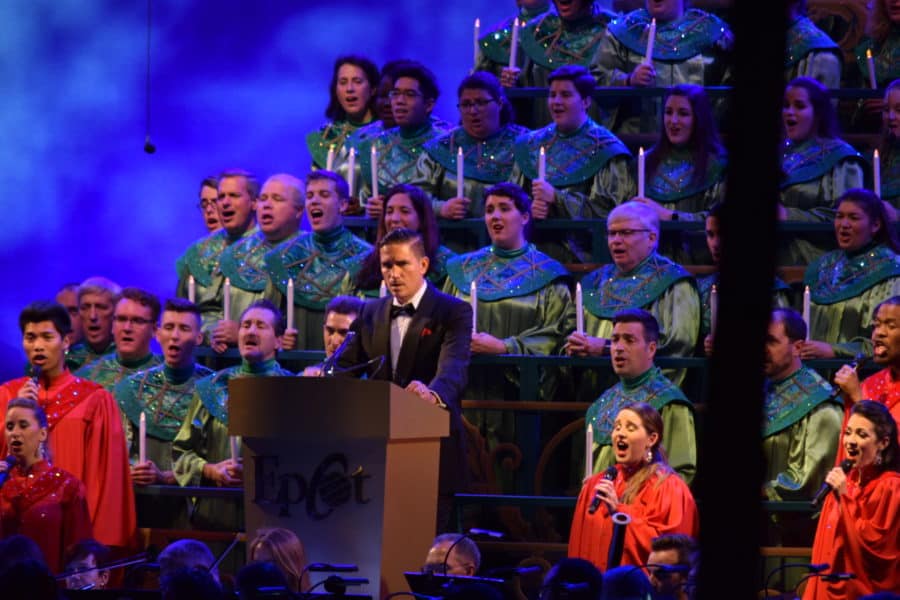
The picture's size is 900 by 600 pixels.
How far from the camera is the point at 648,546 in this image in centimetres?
495

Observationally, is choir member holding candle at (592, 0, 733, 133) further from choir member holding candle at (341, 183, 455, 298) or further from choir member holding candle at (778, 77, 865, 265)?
choir member holding candle at (341, 183, 455, 298)

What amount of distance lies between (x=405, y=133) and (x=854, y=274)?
8.77ft

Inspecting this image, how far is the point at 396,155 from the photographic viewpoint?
26.5 feet

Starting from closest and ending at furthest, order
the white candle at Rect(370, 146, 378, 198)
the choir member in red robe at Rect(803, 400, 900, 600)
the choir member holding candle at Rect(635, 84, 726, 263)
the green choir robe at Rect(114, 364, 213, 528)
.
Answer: the choir member in red robe at Rect(803, 400, 900, 600) < the green choir robe at Rect(114, 364, 213, 528) < the choir member holding candle at Rect(635, 84, 726, 263) < the white candle at Rect(370, 146, 378, 198)

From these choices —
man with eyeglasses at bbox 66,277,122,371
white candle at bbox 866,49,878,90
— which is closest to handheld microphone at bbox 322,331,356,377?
man with eyeglasses at bbox 66,277,122,371

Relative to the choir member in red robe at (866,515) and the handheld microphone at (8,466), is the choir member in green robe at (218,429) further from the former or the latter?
the choir member in red robe at (866,515)

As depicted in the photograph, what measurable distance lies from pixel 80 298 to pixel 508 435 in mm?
2413

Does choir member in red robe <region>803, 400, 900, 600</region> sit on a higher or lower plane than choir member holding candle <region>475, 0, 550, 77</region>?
lower

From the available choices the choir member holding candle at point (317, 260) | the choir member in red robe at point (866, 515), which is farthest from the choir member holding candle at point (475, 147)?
the choir member in red robe at point (866, 515)

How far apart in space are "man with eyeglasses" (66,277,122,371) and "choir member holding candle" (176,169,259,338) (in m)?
0.54

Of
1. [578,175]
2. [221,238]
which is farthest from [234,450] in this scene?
[578,175]

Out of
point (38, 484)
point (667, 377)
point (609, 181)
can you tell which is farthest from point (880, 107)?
point (38, 484)

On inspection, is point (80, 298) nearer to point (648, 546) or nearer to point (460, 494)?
point (460, 494)

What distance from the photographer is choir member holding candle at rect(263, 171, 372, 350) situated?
7133mm
